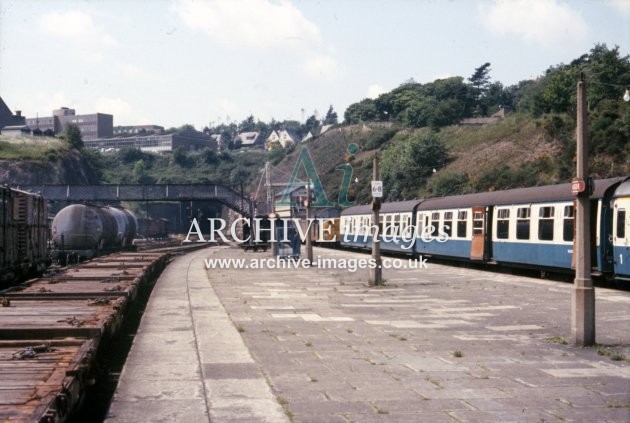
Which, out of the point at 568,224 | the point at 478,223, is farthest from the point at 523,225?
the point at 478,223

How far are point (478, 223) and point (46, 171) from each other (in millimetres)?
97958

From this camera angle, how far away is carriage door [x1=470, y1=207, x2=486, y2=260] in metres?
28.1

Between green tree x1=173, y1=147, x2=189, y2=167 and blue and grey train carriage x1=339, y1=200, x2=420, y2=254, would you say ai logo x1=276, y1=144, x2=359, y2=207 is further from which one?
green tree x1=173, y1=147, x2=189, y2=167

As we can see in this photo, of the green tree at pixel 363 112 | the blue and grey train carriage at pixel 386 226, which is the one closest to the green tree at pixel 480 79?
the green tree at pixel 363 112

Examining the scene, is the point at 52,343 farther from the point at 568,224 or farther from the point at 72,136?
the point at 72,136

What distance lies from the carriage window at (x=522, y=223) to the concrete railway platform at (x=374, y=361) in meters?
5.64

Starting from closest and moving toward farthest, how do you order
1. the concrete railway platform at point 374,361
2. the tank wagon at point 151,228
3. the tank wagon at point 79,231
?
the concrete railway platform at point 374,361 → the tank wagon at point 79,231 → the tank wagon at point 151,228

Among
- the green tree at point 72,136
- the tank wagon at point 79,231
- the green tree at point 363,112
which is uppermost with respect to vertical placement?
the green tree at point 363,112

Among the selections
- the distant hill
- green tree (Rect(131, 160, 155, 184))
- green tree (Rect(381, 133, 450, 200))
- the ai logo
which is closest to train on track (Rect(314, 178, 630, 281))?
the distant hill

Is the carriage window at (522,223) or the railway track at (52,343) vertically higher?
the carriage window at (522,223)

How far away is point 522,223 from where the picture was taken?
2494 centimetres

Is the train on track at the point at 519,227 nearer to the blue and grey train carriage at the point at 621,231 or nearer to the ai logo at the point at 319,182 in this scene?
the blue and grey train carriage at the point at 621,231

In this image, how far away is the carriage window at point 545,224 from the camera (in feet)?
75.1

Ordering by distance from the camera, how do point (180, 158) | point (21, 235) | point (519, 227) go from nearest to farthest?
point (21, 235) < point (519, 227) < point (180, 158)
